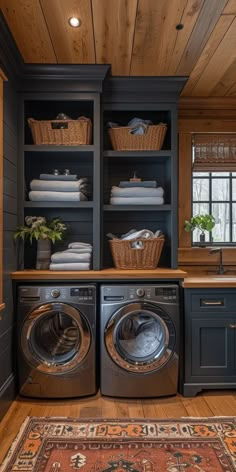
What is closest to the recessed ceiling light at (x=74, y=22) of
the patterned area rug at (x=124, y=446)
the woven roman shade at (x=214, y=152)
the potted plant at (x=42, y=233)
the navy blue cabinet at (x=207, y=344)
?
the potted plant at (x=42, y=233)

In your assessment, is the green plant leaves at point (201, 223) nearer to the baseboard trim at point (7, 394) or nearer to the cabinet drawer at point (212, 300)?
the cabinet drawer at point (212, 300)

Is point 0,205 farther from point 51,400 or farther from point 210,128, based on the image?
point 210,128

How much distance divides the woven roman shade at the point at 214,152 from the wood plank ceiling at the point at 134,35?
23.4 inches

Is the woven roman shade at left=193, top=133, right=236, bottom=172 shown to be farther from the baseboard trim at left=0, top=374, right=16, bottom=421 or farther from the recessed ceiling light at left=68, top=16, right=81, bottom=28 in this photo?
the baseboard trim at left=0, top=374, right=16, bottom=421

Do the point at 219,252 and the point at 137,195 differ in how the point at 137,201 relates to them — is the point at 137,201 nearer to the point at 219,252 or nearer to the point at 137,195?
the point at 137,195

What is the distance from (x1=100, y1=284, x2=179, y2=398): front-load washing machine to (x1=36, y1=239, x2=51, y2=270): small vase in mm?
539

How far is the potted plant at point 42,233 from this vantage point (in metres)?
2.63

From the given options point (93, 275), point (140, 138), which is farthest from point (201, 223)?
point (93, 275)

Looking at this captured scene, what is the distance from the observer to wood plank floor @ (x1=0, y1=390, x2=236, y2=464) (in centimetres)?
232

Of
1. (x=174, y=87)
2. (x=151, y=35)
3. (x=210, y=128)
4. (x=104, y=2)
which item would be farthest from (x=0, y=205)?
(x=210, y=128)

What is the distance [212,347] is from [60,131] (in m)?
2.01

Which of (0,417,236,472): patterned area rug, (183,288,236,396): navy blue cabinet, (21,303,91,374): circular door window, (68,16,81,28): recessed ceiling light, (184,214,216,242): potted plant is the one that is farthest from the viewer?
(184,214,216,242): potted plant

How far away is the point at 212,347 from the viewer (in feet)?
8.57

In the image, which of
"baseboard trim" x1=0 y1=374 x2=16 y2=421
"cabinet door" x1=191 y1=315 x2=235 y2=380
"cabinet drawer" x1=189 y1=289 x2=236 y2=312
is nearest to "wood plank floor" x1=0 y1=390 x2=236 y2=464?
"baseboard trim" x1=0 y1=374 x2=16 y2=421
